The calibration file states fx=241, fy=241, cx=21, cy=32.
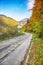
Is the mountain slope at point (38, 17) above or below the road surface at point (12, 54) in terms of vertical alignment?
above

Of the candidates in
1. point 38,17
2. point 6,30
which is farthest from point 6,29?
point 38,17

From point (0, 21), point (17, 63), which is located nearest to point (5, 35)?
point (0, 21)

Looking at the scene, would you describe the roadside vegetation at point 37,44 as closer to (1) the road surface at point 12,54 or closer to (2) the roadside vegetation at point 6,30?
(1) the road surface at point 12,54

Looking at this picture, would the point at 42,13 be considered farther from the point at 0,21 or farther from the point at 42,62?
the point at 0,21

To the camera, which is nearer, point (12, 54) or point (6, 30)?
point (12, 54)

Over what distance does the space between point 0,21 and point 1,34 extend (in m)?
21.1

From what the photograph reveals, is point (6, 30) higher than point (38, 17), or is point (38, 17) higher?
point (38, 17)

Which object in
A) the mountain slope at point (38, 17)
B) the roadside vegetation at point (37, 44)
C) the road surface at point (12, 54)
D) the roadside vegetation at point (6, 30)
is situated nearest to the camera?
the road surface at point (12, 54)

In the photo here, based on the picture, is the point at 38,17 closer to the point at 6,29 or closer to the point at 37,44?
the point at 37,44

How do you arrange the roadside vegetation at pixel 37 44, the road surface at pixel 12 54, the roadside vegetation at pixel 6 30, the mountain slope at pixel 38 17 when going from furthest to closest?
the roadside vegetation at pixel 6 30
the mountain slope at pixel 38 17
the roadside vegetation at pixel 37 44
the road surface at pixel 12 54

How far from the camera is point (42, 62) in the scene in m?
17.3

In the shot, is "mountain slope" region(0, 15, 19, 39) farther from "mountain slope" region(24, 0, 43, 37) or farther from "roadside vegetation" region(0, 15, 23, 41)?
"mountain slope" region(24, 0, 43, 37)

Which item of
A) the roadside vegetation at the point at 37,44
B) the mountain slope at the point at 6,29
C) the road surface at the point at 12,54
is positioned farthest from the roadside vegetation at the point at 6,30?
the road surface at the point at 12,54

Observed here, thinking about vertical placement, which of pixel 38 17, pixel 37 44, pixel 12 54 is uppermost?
pixel 38 17
